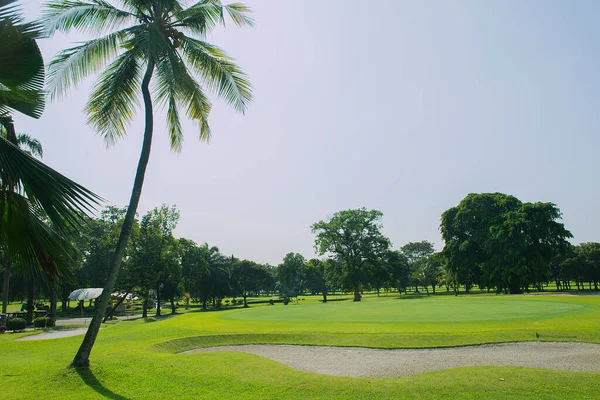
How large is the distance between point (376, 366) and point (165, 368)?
6.25 meters

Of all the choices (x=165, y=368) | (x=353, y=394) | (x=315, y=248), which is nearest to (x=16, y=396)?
(x=165, y=368)

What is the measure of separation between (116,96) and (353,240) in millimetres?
51588

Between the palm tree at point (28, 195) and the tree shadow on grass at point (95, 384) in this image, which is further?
the tree shadow on grass at point (95, 384)

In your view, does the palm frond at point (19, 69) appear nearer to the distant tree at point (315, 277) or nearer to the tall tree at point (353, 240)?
the tall tree at point (353, 240)

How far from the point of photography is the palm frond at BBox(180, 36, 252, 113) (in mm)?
12391

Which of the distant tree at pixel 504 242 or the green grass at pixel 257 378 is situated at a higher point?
the distant tree at pixel 504 242

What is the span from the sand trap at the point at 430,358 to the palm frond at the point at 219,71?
905cm

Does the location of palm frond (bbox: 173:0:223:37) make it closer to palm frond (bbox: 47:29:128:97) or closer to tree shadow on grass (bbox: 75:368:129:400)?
palm frond (bbox: 47:29:128:97)

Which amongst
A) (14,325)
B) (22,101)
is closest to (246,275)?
(14,325)

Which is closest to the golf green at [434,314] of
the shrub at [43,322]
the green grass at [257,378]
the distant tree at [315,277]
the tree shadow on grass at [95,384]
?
the green grass at [257,378]

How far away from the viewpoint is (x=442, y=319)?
1995 centimetres

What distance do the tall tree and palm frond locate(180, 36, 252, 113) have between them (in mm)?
48639

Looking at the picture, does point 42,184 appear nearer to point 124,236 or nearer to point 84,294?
point 124,236

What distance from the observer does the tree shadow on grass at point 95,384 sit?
313 inches
